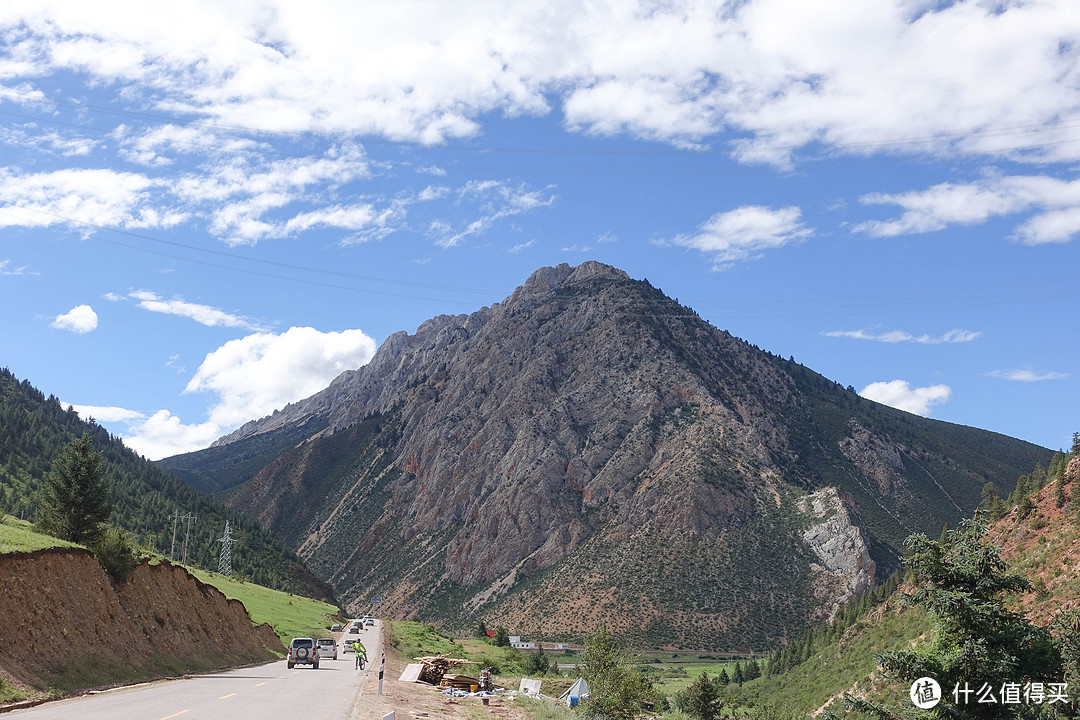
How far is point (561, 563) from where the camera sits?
5418 inches

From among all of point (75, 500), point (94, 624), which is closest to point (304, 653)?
point (75, 500)

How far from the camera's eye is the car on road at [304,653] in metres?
44.6

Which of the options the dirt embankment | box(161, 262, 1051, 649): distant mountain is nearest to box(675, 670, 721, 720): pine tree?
the dirt embankment

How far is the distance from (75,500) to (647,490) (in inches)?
4283

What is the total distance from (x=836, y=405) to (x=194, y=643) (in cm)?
17084

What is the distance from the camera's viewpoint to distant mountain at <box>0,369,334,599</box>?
10996 cm

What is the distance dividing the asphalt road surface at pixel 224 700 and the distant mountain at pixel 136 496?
242 feet

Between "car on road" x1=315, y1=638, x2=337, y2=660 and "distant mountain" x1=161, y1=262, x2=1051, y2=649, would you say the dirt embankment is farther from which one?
"distant mountain" x1=161, y1=262, x2=1051, y2=649

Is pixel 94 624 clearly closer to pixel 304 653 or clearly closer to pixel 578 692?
pixel 304 653

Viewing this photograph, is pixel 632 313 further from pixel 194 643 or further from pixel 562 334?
pixel 194 643

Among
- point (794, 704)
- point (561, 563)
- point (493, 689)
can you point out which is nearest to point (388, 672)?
point (493, 689)

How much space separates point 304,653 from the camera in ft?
A: 148

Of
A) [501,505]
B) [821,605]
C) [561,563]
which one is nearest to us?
[821,605]

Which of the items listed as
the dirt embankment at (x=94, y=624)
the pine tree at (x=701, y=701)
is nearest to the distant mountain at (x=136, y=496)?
the dirt embankment at (x=94, y=624)
